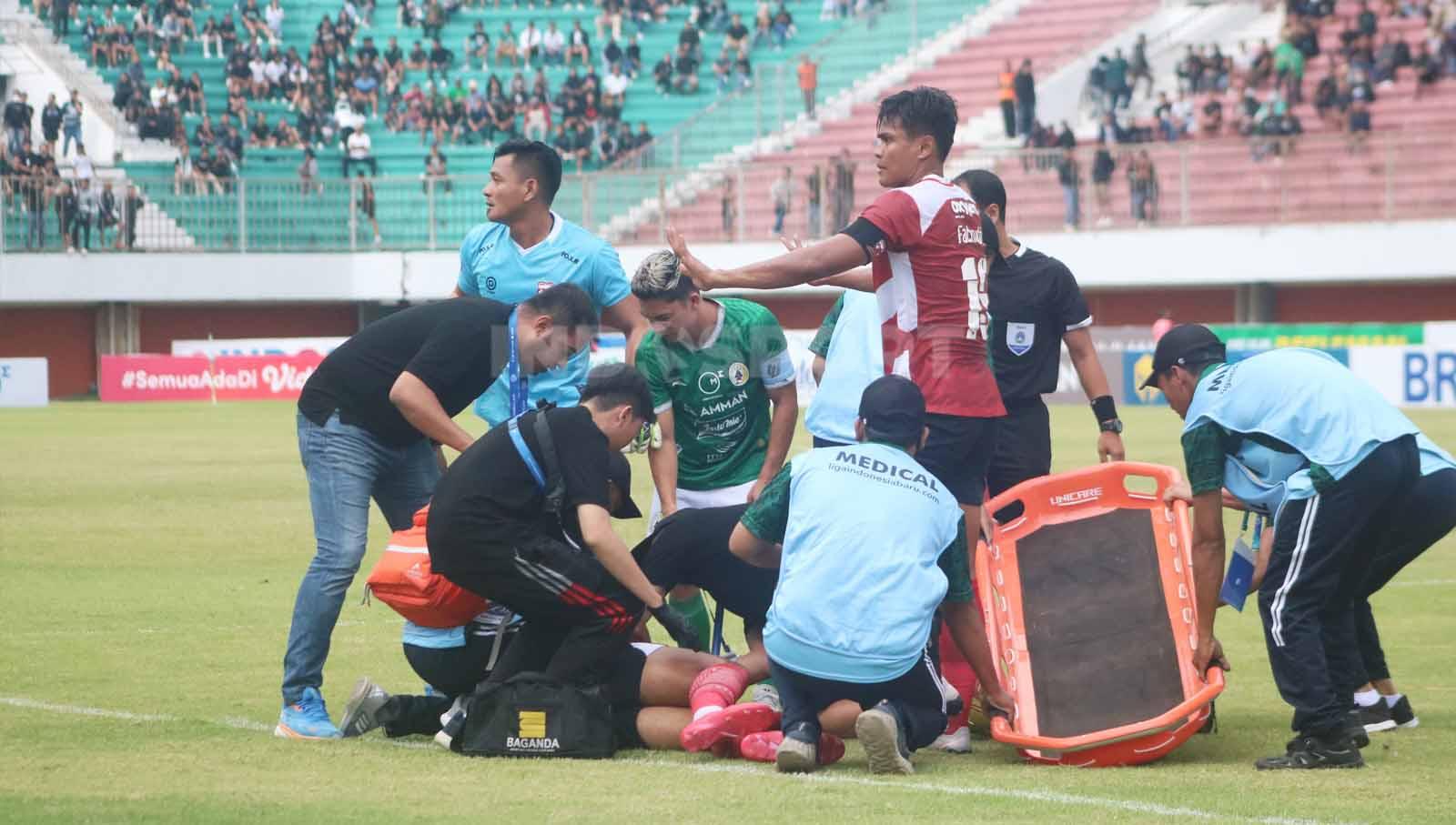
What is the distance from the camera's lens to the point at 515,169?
892cm

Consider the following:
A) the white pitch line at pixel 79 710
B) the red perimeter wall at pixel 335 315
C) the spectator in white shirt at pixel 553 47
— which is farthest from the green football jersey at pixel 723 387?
the spectator in white shirt at pixel 553 47

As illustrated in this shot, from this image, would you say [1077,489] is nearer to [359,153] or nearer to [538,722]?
[538,722]

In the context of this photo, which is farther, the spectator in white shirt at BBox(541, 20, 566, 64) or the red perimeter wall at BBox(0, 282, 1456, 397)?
the spectator in white shirt at BBox(541, 20, 566, 64)

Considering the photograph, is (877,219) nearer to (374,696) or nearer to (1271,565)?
(1271,565)

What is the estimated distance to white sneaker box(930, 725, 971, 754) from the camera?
8023 mm

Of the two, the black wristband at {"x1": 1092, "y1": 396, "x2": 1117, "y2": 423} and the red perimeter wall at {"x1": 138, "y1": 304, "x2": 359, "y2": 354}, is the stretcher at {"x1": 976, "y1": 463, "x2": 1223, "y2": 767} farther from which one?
the red perimeter wall at {"x1": 138, "y1": 304, "x2": 359, "y2": 354}

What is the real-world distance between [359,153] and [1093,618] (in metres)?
39.5

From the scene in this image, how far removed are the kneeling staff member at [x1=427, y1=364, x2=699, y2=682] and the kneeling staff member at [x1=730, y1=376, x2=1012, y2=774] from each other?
2.17 ft

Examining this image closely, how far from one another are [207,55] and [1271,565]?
44.6 meters

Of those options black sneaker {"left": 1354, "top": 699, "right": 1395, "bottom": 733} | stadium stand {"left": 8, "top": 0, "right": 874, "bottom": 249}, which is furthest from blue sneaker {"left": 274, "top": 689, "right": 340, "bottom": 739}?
stadium stand {"left": 8, "top": 0, "right": 874, "bottom": 249}

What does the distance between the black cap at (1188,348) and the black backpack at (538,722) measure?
2.52 meters

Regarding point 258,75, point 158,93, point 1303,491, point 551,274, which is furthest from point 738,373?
point 258,75

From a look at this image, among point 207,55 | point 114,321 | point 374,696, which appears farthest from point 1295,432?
point 207,55

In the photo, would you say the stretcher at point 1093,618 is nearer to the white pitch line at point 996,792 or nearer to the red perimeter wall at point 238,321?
the white pitch line at point 996,792
